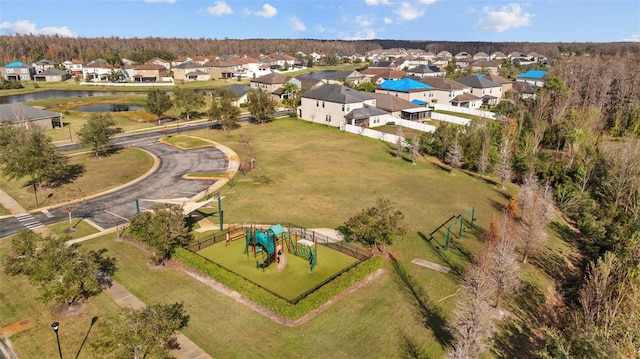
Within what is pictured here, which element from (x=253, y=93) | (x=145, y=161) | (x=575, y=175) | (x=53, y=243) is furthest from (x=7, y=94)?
(x=575, y=175)

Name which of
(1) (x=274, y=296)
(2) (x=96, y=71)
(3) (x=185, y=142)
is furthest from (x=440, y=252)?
(2) (x=96, y=71)

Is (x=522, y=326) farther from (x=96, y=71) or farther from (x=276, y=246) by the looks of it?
(x=96, y=71)

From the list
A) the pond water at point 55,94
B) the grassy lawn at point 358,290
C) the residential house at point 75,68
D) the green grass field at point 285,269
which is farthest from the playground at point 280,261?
the residential house at point 75,68

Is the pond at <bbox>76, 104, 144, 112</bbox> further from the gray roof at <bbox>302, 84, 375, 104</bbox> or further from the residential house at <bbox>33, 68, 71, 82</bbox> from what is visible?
the residential house at <bbox>33, 68, 71, 82</bbox>

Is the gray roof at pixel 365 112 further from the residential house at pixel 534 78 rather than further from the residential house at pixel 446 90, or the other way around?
the residential house at pixel 534 78

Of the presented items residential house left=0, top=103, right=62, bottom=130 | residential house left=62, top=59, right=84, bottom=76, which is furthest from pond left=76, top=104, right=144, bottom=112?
residential house left=62, top=59, right=84, bottom=76
